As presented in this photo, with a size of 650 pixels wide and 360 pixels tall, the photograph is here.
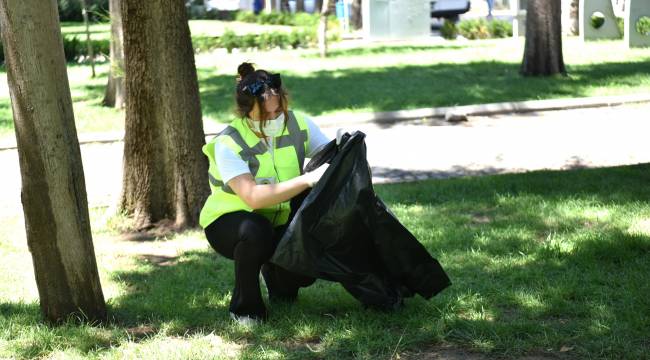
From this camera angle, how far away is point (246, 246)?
449cm

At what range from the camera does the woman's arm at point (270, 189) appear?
4430mm

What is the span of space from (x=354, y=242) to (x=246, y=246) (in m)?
0.48

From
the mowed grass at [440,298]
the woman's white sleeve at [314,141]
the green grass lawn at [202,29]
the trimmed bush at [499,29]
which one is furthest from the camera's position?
the green grass lawn at [202,29]

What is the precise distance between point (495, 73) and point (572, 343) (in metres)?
12.3

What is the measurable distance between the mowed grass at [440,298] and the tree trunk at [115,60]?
588 cm

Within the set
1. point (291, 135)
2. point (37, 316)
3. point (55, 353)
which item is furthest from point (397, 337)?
point (37, 316)

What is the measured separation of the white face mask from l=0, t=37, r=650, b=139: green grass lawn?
8103 millimetres

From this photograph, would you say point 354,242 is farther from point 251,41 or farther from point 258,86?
point 251,41

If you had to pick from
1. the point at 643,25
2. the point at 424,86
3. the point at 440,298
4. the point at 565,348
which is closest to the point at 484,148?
the point at 424,86

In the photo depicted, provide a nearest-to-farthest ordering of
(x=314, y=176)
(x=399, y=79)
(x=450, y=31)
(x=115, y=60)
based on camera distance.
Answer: (x=314, y=176) → (x=115, y=60) → (x=399, y=79) → (x=450, y=31)

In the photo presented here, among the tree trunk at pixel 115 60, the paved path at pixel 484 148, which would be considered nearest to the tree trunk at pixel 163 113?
the paved path at pixel 484 148

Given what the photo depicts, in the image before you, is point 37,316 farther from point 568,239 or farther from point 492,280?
point 568,239

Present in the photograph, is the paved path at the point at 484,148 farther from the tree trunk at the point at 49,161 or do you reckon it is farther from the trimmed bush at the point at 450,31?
the trimmed bush at the point at 450,31

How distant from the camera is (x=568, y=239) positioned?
6055 mm
